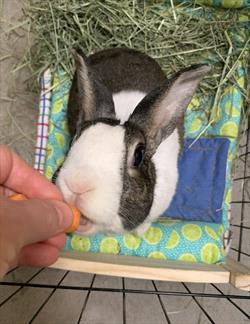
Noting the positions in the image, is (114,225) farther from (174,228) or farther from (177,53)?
(177,53)

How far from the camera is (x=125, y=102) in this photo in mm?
1981

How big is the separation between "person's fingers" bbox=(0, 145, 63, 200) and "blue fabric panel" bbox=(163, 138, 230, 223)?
1095 millimetres

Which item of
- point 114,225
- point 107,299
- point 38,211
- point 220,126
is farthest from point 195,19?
point 38,211

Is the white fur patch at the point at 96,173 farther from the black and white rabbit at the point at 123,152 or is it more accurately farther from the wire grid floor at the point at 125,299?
the wire grid floor at the point at 125,299

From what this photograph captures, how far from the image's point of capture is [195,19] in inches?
96.6

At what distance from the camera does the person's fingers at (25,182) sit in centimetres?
136

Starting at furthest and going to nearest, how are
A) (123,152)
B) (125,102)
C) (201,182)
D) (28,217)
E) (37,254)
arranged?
(201,182)
(125,102)
(123,152)
(37,254)
(28,217)

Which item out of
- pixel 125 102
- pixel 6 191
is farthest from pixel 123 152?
pixel 125 102

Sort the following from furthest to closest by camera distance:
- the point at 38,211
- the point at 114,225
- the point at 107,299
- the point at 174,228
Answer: the point at 107,299 < the point at 174,228 < the point at 114,225 < the point at 38,211

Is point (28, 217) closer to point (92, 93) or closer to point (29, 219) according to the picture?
point (29, 219)

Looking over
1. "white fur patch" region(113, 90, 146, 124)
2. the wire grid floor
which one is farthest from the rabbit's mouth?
the wire grid floor

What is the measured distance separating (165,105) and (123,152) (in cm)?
29

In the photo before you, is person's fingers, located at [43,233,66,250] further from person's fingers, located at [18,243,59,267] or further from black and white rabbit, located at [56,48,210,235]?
black and white rabbit, located at [56,48,210,235]

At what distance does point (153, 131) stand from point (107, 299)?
130 centimetres
